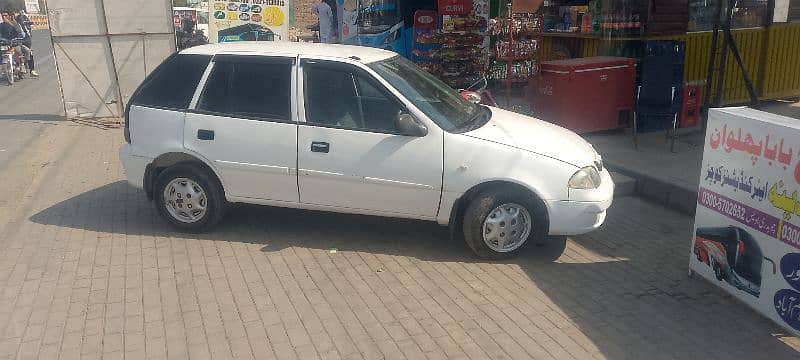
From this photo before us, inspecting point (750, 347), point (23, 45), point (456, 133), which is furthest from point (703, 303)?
point (23, 45)

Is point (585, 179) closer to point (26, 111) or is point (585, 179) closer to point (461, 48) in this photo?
point (461, 48)

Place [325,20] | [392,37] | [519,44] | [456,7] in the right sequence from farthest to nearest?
1. [325,20]
2. [392,37]
3. [519,44]
4. [456,7]

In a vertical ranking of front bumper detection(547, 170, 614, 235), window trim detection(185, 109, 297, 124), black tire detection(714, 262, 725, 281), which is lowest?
black tire detection(714, 262, 725, 281)

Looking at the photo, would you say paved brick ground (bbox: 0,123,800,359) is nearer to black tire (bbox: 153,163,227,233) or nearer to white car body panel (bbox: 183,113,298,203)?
black tire (bbox: 153,163,227,233)

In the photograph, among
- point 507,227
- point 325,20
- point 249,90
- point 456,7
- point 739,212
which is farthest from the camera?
point 325,20

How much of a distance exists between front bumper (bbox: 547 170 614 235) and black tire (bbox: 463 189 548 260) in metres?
0.09

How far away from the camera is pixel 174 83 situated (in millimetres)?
5855

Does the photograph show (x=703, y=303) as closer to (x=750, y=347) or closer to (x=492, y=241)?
(x=750, y=347)

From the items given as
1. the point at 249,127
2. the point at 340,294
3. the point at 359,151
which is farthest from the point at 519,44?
the point at 340,294

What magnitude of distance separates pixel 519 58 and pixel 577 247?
679 centimetres

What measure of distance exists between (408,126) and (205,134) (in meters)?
1.80

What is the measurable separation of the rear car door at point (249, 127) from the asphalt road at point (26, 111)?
14.7 feet

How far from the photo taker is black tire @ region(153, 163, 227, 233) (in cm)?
575

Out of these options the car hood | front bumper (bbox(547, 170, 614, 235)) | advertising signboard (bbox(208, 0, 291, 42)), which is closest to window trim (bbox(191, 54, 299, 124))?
the car hood
